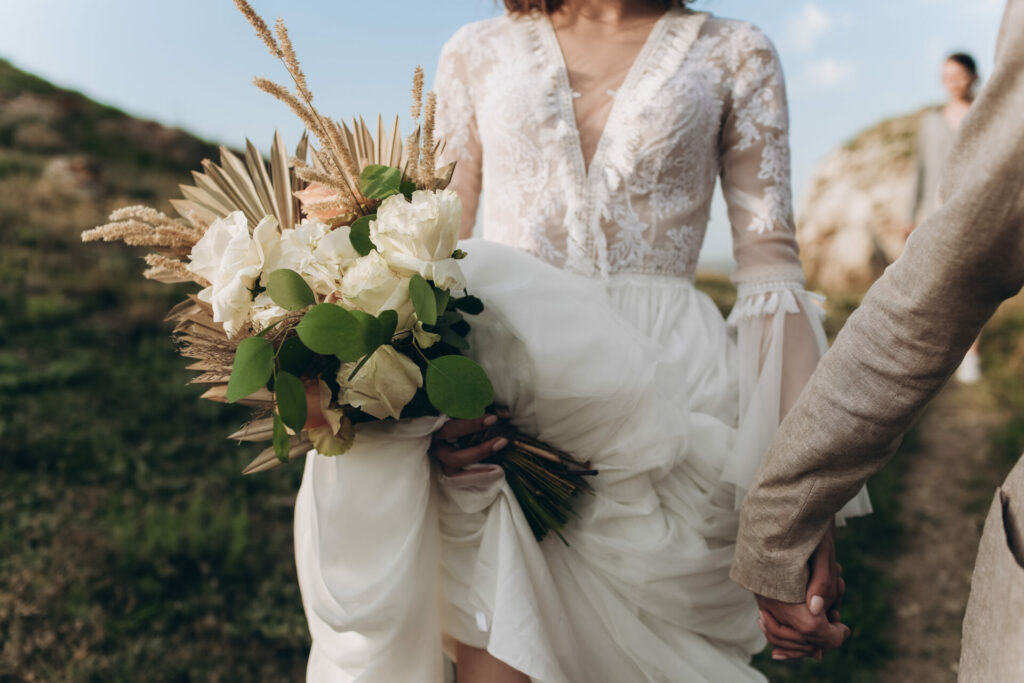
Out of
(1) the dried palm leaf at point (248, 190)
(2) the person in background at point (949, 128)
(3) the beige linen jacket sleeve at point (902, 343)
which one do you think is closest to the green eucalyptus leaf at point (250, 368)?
(1) the dried palm leaf at point (248, 190)

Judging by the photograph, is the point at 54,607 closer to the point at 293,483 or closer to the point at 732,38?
the point at 293,483

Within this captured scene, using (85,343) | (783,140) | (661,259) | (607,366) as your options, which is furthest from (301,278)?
(85,343)

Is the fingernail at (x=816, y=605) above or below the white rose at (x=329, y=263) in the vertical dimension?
below

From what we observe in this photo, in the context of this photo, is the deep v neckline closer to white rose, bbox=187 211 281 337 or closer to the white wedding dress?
the white wedding dress

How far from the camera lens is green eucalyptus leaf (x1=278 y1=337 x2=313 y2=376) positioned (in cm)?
119

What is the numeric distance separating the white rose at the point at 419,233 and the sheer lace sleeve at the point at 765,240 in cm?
89

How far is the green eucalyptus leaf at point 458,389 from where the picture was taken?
1241 millimetres

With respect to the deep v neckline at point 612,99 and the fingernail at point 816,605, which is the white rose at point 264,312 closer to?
the deep v neckline at point 612,99

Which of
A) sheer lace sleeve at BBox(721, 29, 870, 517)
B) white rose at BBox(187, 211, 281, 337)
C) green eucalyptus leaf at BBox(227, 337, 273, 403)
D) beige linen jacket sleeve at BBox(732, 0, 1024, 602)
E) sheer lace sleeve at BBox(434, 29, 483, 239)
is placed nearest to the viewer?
beige linen jacket sleeve at BBox(732, 0, 1024, 602)

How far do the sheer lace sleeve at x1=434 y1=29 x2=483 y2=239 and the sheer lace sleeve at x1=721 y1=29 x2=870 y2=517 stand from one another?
0.67m

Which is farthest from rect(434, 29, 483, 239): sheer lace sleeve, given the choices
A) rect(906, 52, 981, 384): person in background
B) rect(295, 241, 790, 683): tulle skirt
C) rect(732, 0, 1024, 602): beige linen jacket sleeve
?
rect(906, 52, 981, 384): person in background

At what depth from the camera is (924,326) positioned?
3.30ft

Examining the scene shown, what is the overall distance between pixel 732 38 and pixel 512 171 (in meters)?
0.64

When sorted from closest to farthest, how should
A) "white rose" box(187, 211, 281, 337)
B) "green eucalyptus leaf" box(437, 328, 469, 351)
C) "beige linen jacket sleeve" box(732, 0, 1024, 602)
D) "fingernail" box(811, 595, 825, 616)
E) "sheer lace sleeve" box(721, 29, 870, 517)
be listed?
"beige linen jacket sleeve" box(732, 0, 1024, 602), "white rose" box(187, 211, 281, 337), "green eucalyptus leaf" box(437, 328, 469, 351), "fingernail" box(811, 595, 825, 616), "sheer lace sleeve" box(721, 29, 870, 517)
